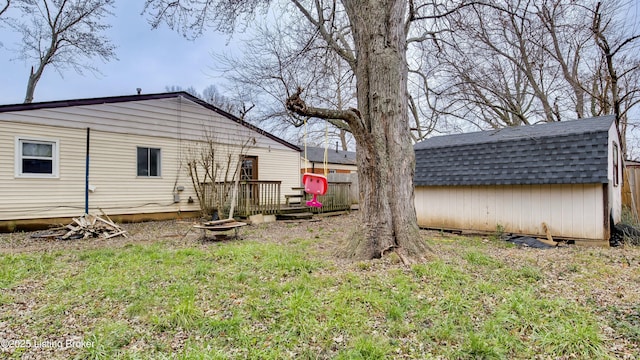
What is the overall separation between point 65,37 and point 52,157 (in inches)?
524

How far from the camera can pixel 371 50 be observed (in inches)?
196

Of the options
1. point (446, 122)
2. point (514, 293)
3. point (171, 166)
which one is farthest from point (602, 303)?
point (446, 122)

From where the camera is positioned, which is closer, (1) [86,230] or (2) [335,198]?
(1) [86,230]

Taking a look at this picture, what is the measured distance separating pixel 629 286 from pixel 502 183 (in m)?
3.86

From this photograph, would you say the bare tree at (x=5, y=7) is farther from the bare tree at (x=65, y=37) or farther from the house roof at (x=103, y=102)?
the house roof at (x=103, y=102)

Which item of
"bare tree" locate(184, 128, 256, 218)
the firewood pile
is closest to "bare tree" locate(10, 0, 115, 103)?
"bare tree" locate(184, 128, 256, 218)

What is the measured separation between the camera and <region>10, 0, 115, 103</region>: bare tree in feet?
55.6

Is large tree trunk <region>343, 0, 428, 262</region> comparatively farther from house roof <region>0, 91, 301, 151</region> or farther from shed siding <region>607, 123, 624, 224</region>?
house roof <region>0, 91, 301, 151</region>

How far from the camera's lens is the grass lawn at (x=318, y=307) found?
2584mm

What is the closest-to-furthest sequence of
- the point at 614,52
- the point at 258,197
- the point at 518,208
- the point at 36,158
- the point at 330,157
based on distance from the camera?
the point at 518,208 < the point at 614,52 < the point at 36,158 < the point at 258,197 < the point at 330,157

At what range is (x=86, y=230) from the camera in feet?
25.2

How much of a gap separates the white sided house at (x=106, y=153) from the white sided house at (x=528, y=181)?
7142 millimetres

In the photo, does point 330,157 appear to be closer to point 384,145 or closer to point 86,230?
point 86,230

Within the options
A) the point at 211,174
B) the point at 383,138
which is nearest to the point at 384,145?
the point at 383,138
